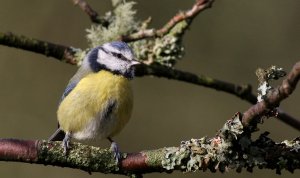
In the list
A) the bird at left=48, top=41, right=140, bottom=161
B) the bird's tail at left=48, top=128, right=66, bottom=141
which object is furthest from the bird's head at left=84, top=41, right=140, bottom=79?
the bird's tail at left=48, top=128, right=66, bottom=141

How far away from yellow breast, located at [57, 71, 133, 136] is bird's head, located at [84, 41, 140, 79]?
0.10m

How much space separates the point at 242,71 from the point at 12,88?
156 cm

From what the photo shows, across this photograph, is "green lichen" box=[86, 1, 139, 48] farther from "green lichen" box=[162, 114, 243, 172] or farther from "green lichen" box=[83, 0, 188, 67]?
"green lichen" box=[162, 114, 243, 172]

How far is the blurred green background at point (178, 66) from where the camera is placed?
14.7 feet

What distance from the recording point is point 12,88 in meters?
4.55

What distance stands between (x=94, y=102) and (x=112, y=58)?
0.29 meters

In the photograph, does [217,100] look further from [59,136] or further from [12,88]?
[59,136]

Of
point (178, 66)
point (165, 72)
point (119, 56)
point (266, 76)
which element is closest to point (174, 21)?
point (165, 72)

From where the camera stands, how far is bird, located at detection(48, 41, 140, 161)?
116 inches

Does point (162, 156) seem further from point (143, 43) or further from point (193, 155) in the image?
point (143, 43)

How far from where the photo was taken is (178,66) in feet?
15.5

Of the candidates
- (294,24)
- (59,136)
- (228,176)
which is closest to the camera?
(59,136)

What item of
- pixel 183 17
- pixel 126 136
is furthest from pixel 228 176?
pixel 183 17

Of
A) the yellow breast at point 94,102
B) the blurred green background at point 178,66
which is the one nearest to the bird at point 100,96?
the yellow breast at point 94,102
